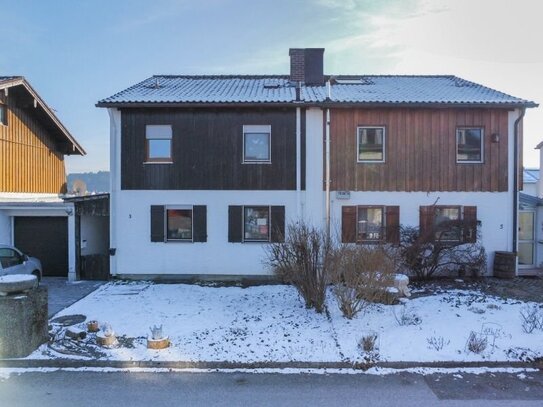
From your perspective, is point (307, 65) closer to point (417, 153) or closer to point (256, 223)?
point (417, 153)

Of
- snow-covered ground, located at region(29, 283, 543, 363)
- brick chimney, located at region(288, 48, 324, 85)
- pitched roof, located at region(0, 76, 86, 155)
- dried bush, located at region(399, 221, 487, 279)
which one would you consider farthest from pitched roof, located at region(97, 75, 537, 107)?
snow-covered ground, located at region(29, 283, 543, 363)

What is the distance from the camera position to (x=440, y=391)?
5.45m

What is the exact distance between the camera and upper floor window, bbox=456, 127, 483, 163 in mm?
13211

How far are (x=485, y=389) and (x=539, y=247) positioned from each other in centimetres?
1076

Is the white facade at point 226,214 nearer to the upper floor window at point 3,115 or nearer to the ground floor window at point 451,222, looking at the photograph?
the ground floor window at point 451,222

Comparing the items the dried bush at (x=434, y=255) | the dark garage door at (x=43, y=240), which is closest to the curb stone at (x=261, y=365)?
the dried bush at (x=434, y=255)

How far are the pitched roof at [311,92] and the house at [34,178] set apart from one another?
461 centimetres

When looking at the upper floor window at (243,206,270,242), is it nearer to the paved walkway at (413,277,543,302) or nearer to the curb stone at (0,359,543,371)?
the paved walkway at (413,277,543,302)

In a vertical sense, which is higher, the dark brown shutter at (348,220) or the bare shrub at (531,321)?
the dark brown shutter at (348,220)

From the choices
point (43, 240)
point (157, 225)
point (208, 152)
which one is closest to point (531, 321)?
point (208, 152)

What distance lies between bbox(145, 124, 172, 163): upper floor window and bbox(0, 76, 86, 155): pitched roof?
6.34m

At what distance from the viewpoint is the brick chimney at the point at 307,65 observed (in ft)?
52.4

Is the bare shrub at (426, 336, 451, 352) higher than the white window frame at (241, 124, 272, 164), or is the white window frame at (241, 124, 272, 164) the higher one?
the white window frame at (241, 124, 272, 164)

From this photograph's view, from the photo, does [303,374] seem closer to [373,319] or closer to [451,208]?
[373,319]
